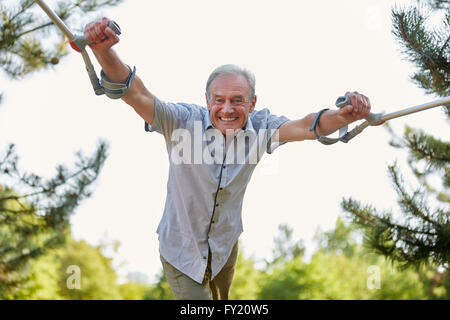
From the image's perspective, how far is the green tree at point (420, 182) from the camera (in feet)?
13.0

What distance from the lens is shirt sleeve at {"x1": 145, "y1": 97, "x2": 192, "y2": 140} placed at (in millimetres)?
2883

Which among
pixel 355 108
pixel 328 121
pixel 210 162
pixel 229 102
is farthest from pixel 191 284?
pixel 355 108

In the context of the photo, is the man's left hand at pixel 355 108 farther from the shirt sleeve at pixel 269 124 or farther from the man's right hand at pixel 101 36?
the man's right hand at pixel 101 36

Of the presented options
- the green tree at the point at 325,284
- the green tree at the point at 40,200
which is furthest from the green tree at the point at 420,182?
the green tree at the point at 325,284

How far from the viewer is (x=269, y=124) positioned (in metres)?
3.19

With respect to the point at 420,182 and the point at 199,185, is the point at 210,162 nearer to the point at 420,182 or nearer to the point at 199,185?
the point at 199,185

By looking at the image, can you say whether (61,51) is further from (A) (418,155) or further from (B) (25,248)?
(A) (418,155)

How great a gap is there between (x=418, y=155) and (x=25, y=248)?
5.26 metres

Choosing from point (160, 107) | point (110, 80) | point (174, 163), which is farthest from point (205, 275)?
point (110, 80)

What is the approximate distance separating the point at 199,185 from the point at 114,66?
0.75 metres

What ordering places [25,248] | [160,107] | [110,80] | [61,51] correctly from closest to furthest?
[110,80] < [160,107] < [61,51] < [25,248]

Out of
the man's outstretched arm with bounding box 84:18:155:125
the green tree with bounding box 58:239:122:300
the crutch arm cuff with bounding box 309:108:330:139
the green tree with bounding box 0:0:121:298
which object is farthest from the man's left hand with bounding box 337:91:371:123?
the green tree with bounding box 58:239:122:300

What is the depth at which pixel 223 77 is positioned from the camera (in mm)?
3020

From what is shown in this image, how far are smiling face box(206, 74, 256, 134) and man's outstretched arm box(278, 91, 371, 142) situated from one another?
24 centimetres
